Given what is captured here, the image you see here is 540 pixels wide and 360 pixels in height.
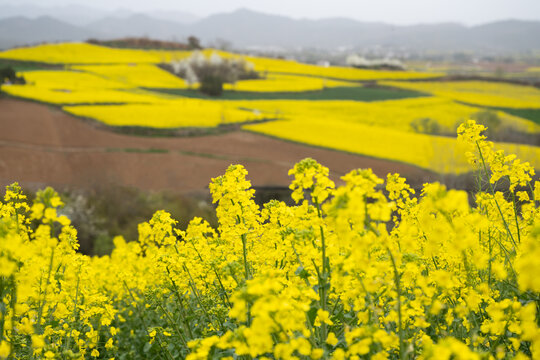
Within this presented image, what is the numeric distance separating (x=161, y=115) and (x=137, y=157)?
888 cm

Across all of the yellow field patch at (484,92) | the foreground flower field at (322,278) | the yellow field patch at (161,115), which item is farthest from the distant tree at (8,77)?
the yellow field patch at (484,92)

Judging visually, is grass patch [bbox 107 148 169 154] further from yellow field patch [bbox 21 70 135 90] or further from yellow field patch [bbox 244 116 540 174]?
yellow field patch [bbox 21 70 135 90]

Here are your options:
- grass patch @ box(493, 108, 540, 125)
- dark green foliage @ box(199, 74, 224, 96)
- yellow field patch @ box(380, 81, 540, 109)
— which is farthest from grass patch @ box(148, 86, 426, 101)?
grass patch @ box(493, 108, 540, 125)

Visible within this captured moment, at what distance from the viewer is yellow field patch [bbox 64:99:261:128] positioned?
29.2 meters

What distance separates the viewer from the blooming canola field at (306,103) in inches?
1098

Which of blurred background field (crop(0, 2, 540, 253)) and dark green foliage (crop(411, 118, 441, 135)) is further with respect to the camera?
dark green foliage (crop(411, 118, 441, 135))

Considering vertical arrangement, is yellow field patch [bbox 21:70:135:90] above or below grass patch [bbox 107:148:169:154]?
above

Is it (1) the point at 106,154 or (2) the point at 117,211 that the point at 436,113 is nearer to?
(1) the point at 106,154

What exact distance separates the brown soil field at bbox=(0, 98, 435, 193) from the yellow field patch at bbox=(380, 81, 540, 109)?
93.6 ft

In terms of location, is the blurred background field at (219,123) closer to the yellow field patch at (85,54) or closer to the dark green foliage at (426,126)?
the dark green foliage at (426,126)

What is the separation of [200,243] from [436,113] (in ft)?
125

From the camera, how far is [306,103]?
138 feet

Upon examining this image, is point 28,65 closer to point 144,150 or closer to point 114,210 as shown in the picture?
point 144,150

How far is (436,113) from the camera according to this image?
38.5m
